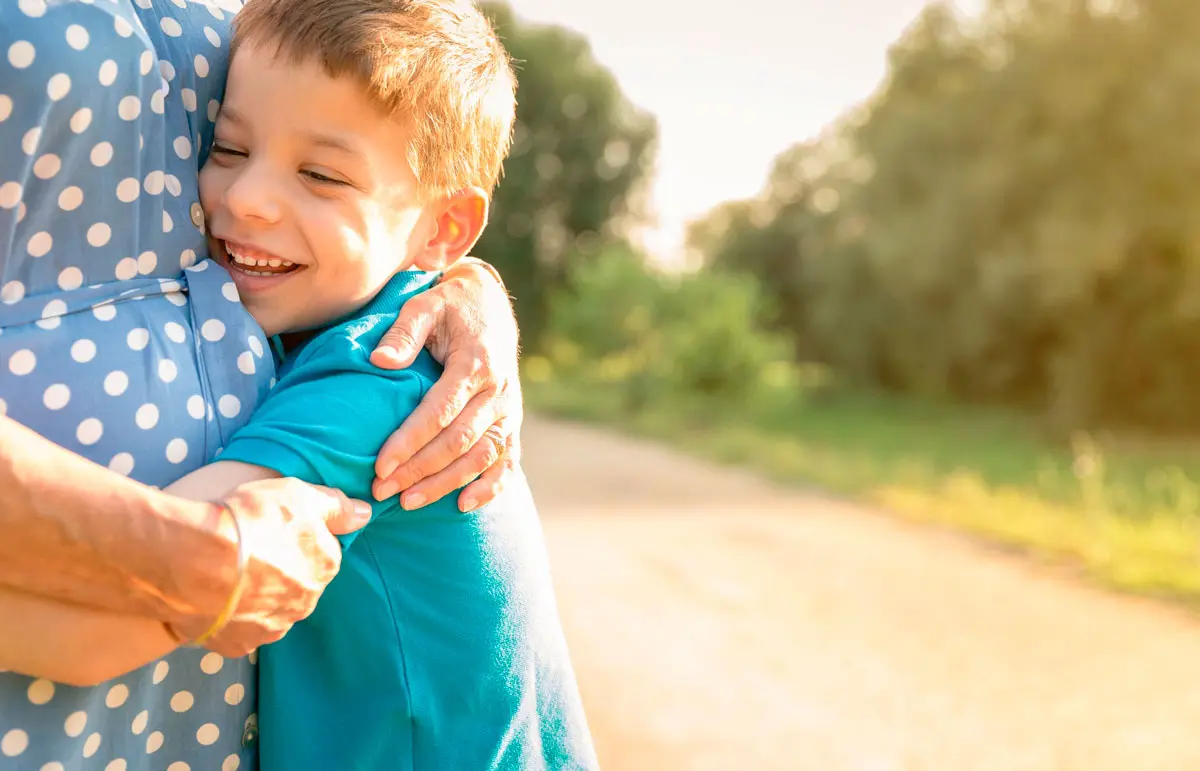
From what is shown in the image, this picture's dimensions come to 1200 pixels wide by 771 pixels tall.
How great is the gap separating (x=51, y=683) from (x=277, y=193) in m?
0.56

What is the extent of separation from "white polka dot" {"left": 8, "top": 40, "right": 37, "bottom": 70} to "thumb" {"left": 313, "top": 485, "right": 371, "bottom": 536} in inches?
19.1

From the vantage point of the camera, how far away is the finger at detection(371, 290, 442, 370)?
4.17 feet

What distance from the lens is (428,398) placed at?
130 centimetres

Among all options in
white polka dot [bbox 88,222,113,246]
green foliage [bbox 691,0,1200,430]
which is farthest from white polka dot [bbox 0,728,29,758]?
green foliage [bbox 691,0,1200,430]

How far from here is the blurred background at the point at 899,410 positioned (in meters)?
5.33

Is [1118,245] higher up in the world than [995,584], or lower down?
higher up

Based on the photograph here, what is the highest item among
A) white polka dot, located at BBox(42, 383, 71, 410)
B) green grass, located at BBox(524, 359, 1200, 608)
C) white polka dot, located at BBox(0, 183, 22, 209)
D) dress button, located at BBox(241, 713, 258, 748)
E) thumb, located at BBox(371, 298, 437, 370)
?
white polka dot, located at BBox(0, 183, 22, 209)

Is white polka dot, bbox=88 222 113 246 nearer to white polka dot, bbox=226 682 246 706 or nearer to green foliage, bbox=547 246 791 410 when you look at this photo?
white polka dot, bbox=226 682 246 706

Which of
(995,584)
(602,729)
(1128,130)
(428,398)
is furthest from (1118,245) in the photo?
(428,398)

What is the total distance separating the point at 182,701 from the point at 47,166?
571 millimetres

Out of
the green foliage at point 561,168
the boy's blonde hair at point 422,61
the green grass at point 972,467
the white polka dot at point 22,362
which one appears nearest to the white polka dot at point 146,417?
the white polka dot at point 22,362

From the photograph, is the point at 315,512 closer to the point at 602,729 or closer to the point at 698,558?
the point at 602,729

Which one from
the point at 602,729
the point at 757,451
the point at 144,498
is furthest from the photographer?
the point at 757,451

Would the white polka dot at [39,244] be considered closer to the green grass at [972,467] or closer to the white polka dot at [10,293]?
the white polka dot at [10,293]
